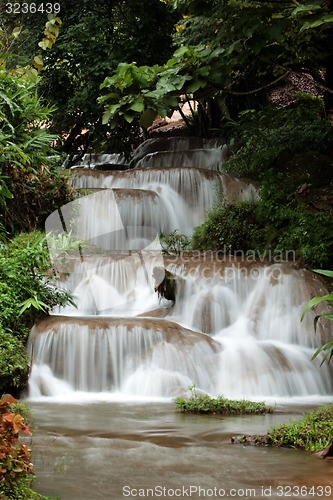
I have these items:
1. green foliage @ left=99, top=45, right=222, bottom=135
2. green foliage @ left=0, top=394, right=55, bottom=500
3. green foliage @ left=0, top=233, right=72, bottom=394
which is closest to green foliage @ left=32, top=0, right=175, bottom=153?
green foliage @ left=0, top=233, right=72, bottom=394

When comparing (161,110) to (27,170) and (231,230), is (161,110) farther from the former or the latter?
(231,230)

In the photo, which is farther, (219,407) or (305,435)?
(219,407)

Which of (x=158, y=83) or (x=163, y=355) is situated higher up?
(x=158, y=83)

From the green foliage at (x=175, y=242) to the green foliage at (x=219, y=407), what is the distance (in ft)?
19.9

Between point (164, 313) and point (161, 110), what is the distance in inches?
177

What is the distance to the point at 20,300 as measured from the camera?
8672 mm

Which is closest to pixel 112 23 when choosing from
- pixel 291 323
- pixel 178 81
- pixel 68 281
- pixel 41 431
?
pixel 68 281

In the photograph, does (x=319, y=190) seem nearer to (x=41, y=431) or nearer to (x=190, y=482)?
(x=41, y=431)

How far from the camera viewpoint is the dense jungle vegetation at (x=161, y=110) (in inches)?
258

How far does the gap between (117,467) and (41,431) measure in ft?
4.74

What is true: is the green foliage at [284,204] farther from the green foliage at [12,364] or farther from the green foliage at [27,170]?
the green foliage at [12,364]

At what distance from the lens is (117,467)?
4582mm

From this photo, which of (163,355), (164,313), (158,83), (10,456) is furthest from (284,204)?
(10,456)

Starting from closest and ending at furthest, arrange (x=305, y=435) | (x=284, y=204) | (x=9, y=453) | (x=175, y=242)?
1. (x=9, y=453)
2. (x=305, y=435)
3. (x=284, y=204)
4. (x=175, y=242)
